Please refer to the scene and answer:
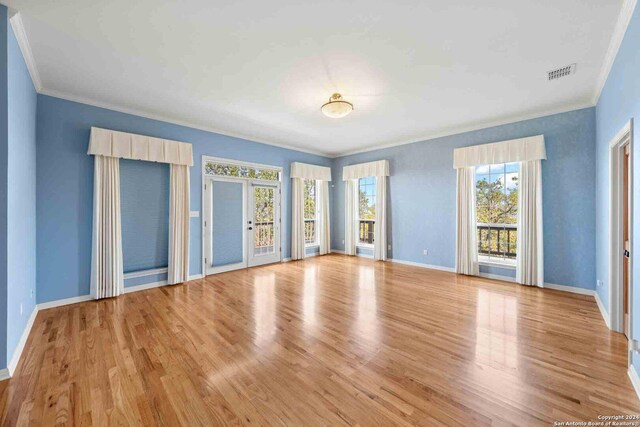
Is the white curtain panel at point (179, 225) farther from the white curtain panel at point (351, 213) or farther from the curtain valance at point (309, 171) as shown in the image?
the white curtain panel at point (351, 213)

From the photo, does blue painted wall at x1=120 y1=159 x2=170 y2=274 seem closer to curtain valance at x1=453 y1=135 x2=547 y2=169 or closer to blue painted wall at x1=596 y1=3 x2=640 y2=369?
curtain valance at x1=453 y1=135 x2=547 y2=169

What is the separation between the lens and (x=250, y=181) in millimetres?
5930

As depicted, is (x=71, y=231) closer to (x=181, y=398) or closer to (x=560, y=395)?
(x=181, y=398)

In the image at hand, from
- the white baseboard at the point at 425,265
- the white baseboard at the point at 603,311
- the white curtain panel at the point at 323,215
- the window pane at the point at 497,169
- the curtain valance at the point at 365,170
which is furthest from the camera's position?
the white curtain panel at the point at 323,215

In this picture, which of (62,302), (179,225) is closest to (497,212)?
(179,225)

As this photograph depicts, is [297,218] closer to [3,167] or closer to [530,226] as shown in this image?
[530,226]

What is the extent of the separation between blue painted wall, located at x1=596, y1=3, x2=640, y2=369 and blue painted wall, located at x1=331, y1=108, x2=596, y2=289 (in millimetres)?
274

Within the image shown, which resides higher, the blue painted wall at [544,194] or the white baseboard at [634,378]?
the blue painted wall at [544,194]

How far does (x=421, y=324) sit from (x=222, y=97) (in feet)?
13.1

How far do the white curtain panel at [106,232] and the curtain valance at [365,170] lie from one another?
505 cm

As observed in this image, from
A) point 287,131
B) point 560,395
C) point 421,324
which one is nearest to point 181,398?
point 421,324

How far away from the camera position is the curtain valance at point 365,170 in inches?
254

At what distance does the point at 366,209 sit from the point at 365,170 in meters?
1.08

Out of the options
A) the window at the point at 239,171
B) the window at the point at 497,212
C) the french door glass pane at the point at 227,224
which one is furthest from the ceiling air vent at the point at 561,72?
the french door glass pane at the point at 227,224
